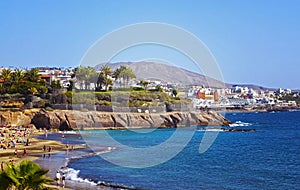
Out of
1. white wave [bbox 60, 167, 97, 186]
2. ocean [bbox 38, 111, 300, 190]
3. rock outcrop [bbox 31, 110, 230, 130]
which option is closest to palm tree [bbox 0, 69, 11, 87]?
rock outcrop [bbox 31, 110, 230, 130]

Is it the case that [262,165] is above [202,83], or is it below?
below

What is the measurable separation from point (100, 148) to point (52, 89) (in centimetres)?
4318

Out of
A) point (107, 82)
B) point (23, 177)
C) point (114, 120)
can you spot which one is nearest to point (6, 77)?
point (107, 82)

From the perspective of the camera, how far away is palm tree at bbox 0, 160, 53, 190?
11.6 meters

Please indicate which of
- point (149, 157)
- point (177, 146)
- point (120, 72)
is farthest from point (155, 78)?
point (149, 157)

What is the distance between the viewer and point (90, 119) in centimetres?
7619

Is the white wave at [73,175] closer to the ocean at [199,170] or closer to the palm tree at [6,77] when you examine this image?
the ocean at [199,170]

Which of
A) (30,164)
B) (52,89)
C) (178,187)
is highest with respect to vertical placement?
(52,89)

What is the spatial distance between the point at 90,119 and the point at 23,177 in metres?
65.0

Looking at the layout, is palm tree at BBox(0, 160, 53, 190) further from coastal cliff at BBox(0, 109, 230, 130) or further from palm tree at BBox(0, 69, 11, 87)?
palm tree at BBox(0, 69, 11, 87)

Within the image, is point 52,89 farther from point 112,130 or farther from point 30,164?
point 30,164

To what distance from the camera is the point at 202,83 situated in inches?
7751

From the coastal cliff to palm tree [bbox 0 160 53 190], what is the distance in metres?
62.0

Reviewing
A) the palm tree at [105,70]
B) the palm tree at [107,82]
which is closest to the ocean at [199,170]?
the palm tree at [107,82]
